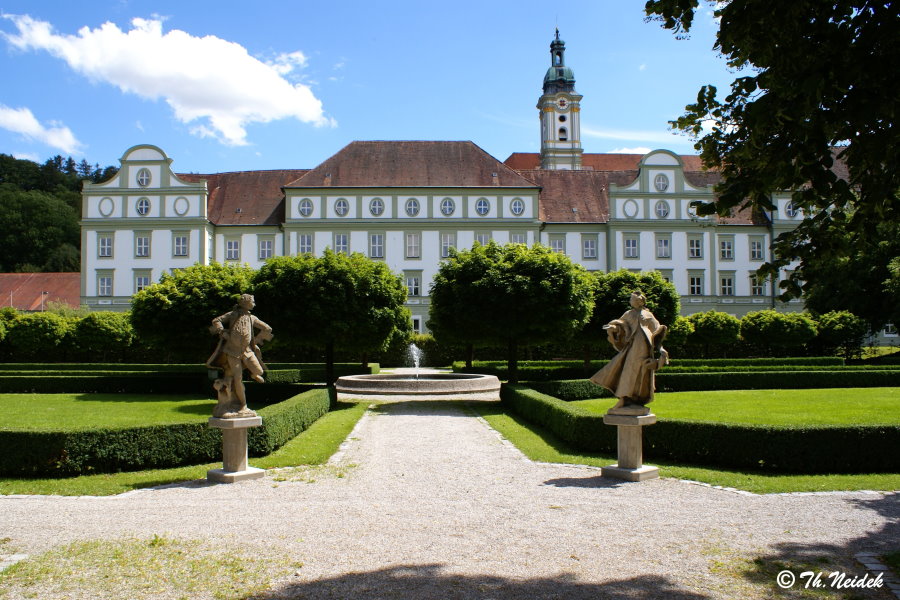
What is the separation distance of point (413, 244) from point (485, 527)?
41931 mm

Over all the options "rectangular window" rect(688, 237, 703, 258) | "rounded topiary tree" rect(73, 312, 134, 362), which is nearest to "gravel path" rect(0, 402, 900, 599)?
"rounded topiary tree" rect(73, 312, 134, 362)

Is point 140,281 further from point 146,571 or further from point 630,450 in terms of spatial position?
point 146,571

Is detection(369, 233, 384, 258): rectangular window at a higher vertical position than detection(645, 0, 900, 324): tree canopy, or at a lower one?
higher

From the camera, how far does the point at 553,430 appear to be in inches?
549

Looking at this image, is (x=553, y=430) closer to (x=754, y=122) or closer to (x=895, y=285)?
(x=754, y=122)

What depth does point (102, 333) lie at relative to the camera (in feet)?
114

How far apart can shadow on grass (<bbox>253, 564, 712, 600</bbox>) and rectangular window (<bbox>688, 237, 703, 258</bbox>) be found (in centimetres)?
4727

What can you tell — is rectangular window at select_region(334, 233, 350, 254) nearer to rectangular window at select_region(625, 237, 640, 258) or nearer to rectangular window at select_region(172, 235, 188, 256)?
rectangular window at select_region(172, 235, 188, 256)

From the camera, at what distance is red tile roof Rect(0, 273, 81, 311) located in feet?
191

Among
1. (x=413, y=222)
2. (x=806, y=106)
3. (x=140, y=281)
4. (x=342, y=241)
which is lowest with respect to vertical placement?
(x=806, y=106)

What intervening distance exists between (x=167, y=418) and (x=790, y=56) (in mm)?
15397

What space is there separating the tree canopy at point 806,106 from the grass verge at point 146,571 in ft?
15.7

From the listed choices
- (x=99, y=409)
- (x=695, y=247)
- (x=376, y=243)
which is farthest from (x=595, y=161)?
(x=99, y=409)

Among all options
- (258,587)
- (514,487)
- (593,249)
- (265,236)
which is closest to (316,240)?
(265,236)
